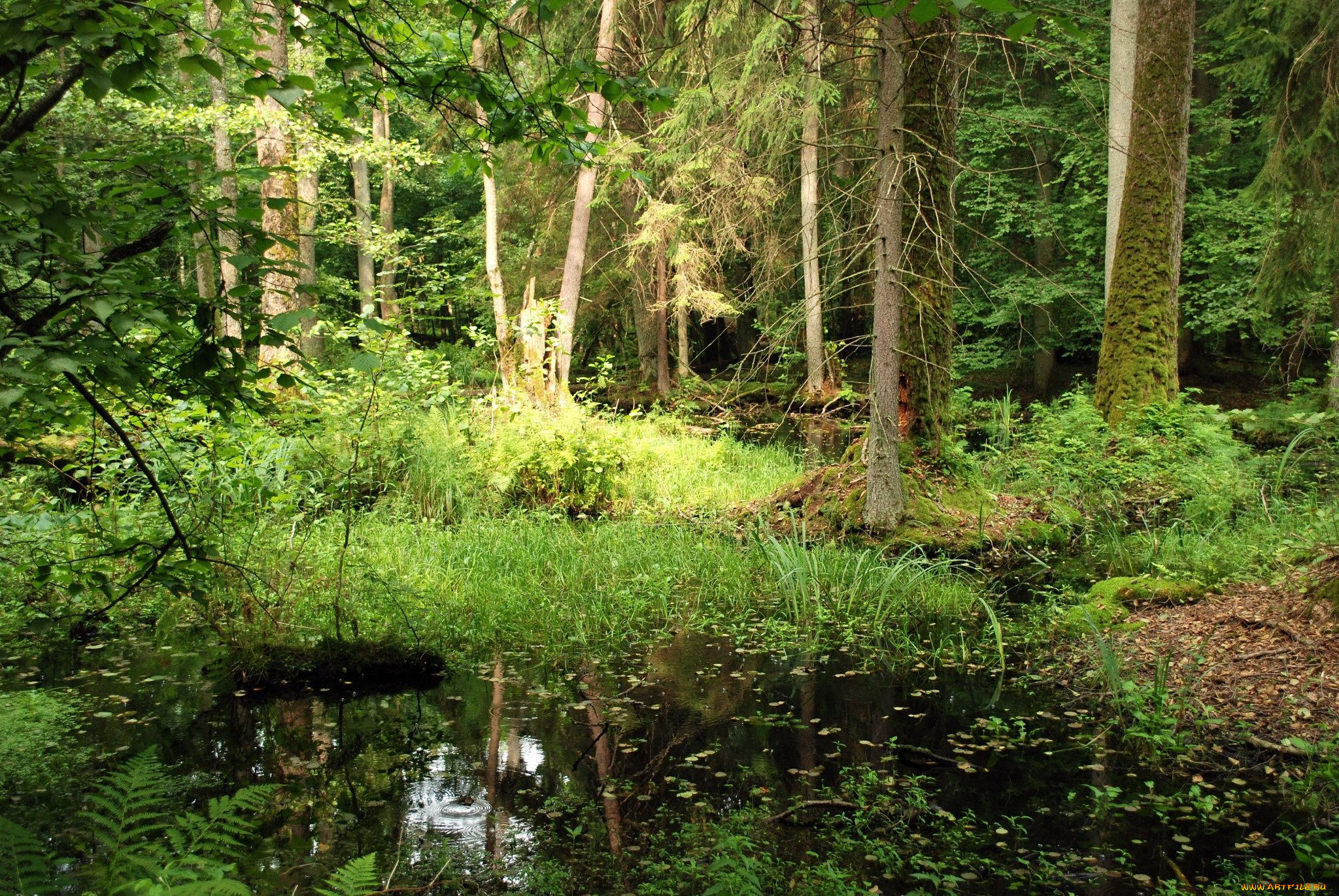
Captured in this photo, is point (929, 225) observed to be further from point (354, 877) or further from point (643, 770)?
point (354, 877)

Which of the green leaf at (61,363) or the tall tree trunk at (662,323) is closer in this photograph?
the green leaf at (61,363)

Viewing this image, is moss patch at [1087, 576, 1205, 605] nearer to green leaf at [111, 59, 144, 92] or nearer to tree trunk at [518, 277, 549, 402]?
green leaf at [111, 59, 144, 92]

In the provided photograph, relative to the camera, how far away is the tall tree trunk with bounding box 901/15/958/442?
7.08 m

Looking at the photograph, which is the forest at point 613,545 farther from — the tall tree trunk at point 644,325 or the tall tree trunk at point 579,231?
the tall tree trunk at point 644,325

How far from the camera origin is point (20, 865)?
2744mm

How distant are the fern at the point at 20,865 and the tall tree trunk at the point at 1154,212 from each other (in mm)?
10526

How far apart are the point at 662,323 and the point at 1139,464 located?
504 inches

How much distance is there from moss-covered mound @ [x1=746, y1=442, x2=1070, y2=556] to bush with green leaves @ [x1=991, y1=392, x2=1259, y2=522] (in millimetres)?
566

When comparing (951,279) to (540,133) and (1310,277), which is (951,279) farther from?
(1310,277)

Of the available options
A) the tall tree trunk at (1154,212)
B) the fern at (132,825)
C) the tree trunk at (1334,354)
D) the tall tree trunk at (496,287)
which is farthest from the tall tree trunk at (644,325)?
the fern at (132,825)

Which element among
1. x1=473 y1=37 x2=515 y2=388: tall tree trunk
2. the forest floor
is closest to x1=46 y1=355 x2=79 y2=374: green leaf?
the forest floor

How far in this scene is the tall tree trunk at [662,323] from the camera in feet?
62.0

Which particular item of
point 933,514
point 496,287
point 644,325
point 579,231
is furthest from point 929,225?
point 644,325

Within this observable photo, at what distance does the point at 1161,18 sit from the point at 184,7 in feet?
35.9
